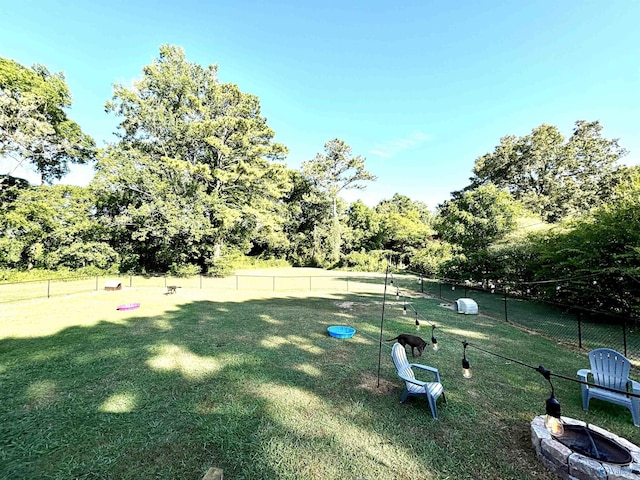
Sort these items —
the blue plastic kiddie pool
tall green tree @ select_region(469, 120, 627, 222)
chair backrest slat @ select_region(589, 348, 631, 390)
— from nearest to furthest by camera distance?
chair backrest slat @ select_region(589, 348, 631, 390), the blue plastic kiddie pool, tall green tree @ select_region(469, 120, 627, 222)

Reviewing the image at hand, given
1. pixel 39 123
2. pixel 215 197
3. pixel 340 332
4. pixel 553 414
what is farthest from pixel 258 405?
pixel 39 123

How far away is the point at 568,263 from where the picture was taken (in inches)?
408

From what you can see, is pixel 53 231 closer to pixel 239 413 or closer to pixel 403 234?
pixel 239 413

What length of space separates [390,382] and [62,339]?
8758 millimetres

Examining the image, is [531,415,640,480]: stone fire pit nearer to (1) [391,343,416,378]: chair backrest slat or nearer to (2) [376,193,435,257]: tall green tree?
(1) [391,343,416,378]: chair backrest slat

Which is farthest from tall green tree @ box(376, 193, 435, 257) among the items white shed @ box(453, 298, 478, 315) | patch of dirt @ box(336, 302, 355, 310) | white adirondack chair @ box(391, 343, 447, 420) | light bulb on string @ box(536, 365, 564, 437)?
light bulb on string @ box(536, 365, 564, 437)

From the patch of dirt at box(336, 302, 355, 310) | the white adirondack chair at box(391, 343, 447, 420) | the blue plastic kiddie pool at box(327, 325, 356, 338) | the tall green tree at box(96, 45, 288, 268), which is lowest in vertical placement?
the patch of dirt at box(336, 302, 355, 310)

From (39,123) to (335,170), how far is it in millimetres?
28854

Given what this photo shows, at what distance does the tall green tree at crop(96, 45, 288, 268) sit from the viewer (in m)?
21.2

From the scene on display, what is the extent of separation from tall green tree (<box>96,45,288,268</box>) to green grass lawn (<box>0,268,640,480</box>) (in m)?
13.5

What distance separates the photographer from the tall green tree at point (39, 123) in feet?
56.9

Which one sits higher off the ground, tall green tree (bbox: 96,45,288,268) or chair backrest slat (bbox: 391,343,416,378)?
tall green tree (bbox: 96,45,288,268)

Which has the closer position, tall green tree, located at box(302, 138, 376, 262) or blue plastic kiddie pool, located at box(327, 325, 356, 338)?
blue plastic kiddie pool, located at box(327, 325, 356, 338)

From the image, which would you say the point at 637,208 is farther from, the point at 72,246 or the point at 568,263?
the point at 72,246
